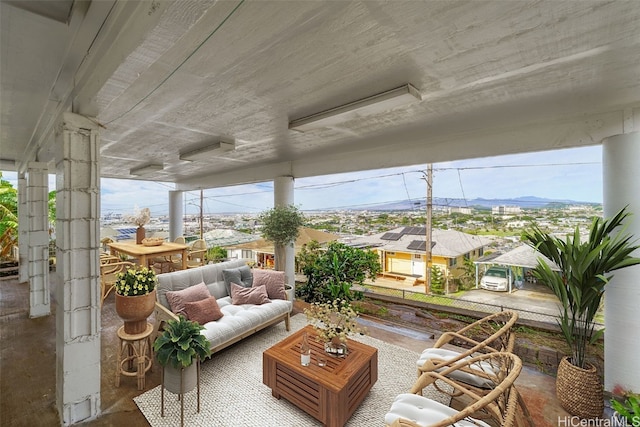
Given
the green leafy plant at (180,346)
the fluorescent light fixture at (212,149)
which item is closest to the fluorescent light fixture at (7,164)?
the fluorescent light fixture at (212,149)

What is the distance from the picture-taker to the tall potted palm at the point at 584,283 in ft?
6.96

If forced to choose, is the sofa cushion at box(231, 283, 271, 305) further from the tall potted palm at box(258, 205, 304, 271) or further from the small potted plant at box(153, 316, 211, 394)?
the small potted plant at box(153, 316, 211, 394)

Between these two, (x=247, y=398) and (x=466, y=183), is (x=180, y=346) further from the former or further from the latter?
(x=466, y=183)

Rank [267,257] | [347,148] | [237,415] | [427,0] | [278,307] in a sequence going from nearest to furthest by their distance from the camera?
[427,0], [237,415], [278,307], [347,148], [267,257]

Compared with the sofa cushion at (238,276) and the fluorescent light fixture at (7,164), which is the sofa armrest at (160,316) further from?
the fluorescent light fixture at (7,164)

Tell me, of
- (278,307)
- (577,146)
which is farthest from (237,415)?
(577,146)

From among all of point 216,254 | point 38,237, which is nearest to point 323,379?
point 38,237

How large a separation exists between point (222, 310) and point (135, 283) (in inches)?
46.5

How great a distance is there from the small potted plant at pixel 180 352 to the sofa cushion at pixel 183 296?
3.18 feet

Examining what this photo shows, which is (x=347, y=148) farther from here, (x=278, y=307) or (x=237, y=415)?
(x=237, y=415)

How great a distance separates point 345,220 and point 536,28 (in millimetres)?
3823

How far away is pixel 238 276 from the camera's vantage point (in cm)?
385

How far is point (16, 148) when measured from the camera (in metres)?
4.16

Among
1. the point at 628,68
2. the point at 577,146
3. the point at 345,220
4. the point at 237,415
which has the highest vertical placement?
the point at 628,68
